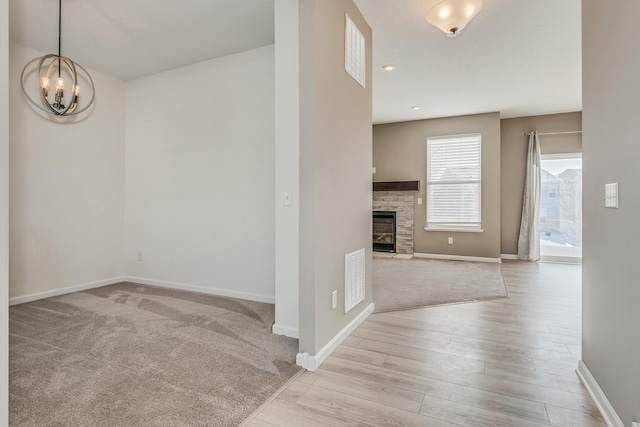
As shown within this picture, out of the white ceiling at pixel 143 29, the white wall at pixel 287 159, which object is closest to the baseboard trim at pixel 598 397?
the white wall at pixel 287 159

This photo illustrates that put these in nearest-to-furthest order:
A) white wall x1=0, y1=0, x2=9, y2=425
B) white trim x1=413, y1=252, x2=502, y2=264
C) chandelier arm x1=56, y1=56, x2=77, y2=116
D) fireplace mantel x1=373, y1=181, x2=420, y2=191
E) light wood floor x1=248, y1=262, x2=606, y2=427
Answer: white wall x1=0, y1=0, x2=9, y2=425 → light wood floor x1=248, y1=262, x2=606, y2=427 → chandelier arm x1=56, y1=56, x2=77, y2=116 → white trim x1=413, y1=252, x2=502, y2=264 → fireplace mantel x1=373, y1=181, x2=420, y2=191

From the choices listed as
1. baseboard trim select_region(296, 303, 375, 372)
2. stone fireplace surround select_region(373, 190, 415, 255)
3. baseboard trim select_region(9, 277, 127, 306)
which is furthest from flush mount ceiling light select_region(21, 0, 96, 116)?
stone fireplace surround select_region(373, 190, 415, 255)

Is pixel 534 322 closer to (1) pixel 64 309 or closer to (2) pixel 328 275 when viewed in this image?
(2) pixel 328 275

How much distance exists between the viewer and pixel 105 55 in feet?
12.8

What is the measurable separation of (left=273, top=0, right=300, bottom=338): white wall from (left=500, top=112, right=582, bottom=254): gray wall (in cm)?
542

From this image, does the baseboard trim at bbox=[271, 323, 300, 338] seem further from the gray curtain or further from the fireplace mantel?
the gray curtain

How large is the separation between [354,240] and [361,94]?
1297mm

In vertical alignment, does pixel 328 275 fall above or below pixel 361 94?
below

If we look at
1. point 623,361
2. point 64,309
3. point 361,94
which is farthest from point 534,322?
point 64,309

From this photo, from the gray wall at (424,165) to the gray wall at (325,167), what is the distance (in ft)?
13.9

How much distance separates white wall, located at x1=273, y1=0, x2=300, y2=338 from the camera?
262 centimetres

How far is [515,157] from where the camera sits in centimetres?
649

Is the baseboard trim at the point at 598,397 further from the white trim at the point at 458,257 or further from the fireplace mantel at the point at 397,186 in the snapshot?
the fireplace mantel at the point at 397,186

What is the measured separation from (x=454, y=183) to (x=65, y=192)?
6.19 metres
